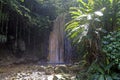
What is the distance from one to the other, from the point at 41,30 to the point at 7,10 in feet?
8.20

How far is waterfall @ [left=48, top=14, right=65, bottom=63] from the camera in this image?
10.8m

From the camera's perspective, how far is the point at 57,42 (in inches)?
441

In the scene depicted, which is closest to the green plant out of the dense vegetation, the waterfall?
the dense vegetation

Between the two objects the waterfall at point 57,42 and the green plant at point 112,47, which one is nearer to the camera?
the green plant at point 112,47

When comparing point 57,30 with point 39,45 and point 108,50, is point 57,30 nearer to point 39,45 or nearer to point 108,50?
point 39,45

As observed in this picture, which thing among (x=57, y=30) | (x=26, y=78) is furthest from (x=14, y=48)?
(x=26, y=78)

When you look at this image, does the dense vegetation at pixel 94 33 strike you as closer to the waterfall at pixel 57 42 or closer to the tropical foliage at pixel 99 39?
the tropical foliage at pixel 99 39

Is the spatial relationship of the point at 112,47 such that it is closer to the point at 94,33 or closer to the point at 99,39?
the point at 99,39

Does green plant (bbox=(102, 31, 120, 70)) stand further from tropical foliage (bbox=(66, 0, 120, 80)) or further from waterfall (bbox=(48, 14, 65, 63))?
waterfall (bbox=(48, 14, 65, 63))

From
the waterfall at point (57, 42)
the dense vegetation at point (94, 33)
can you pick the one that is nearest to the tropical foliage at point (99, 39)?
the dense vegetation at point (94, 33)

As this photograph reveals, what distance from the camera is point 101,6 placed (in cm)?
585

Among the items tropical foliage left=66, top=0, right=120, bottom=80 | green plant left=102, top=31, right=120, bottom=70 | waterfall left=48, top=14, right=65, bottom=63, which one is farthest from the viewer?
waterfall left=48, top=14, right=65, bottom=63

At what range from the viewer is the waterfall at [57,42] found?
35.6 feet

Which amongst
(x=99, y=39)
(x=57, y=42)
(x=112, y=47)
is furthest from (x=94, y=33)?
(x=57, y=42)
